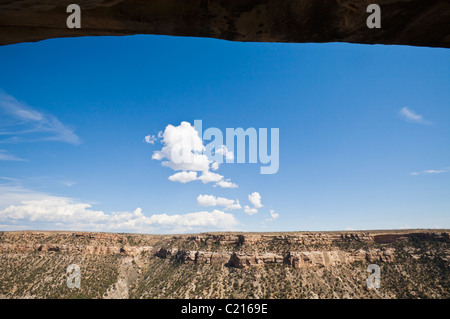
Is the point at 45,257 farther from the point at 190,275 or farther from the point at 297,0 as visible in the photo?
the point at 297,0

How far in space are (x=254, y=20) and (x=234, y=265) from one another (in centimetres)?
5142

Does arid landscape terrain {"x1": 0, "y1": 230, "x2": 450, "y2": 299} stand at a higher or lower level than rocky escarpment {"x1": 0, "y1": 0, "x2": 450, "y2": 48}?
lower

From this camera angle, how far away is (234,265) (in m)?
48.9

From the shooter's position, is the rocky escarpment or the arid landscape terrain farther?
the arid landscape terrain

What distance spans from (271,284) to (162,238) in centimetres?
3398

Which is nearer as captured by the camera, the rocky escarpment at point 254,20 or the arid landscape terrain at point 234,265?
the rocky escarpment at point 254,20

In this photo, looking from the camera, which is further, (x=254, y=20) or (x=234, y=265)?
(x=234, y=265)

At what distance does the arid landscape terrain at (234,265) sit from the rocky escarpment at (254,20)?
138 feet

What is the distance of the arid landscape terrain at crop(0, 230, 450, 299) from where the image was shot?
39594mm

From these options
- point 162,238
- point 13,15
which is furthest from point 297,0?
point 162,238

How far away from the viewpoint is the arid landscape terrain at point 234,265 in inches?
1559

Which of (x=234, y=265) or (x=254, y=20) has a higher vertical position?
(x=254, y=20)

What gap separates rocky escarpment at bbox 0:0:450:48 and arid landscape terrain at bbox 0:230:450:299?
4207cm

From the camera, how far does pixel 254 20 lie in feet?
11.5
